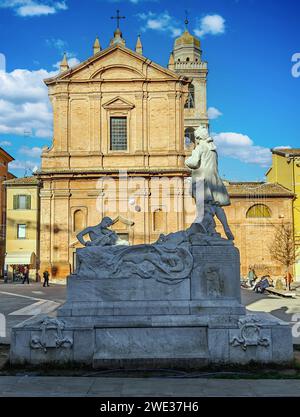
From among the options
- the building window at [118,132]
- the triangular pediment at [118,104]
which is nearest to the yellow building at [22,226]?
the building window at [118,132]

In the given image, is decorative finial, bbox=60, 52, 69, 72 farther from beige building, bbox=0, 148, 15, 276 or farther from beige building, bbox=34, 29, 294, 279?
beige building, bbox=0, 148, 15, 276

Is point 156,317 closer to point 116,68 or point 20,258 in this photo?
point 116,68

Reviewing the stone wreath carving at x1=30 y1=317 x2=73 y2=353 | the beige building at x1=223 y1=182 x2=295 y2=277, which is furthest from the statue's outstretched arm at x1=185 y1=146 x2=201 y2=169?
the beige building at x1=223 y1=182 x2=295 y2=277

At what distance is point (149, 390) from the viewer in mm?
7891

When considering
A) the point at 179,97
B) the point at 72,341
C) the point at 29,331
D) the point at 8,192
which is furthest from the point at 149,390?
the point at 8,192

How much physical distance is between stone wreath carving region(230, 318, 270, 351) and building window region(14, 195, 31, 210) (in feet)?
119

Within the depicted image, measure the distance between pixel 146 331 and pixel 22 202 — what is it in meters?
36.2

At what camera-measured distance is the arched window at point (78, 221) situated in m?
37.6

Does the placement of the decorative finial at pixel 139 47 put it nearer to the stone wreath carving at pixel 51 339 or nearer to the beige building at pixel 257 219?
the beige building at pixel 257 219

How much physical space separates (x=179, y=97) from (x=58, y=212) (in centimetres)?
1221

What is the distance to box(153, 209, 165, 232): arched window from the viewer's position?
37.4 m

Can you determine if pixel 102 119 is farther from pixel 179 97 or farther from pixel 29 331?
pixel 29 331

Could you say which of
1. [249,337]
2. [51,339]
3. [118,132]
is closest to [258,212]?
[118,132]

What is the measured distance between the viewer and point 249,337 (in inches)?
384
